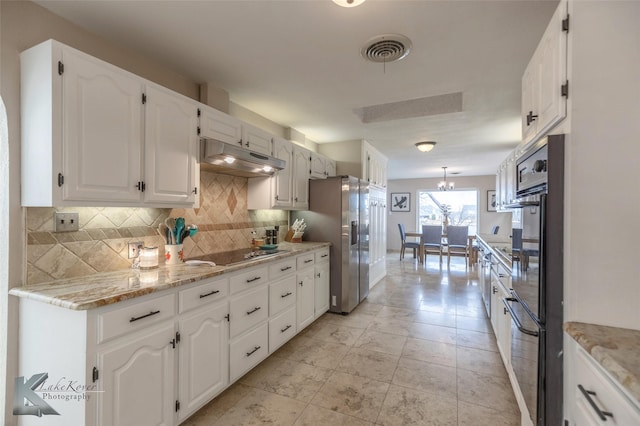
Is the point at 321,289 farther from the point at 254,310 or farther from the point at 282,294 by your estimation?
the point at 254,310

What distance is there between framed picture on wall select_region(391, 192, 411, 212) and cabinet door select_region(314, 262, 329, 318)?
6.58 m

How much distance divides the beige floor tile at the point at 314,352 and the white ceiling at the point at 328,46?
2.51m

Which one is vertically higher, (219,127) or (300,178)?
(219,127)

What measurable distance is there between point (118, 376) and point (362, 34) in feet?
7.85

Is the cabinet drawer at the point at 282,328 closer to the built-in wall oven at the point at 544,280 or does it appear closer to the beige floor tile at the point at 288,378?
the beige floor tile at the point at 288,378

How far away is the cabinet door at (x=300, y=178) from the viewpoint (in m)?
3.50

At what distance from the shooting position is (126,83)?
1701mm

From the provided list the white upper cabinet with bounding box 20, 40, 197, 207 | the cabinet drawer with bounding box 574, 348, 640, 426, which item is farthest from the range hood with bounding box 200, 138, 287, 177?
the cabinet drawer with bounding box 574, 348, 640, 426

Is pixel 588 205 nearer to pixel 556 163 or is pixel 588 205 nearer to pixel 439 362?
pixel 556 163

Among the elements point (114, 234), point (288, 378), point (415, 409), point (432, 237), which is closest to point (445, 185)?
point (432, 237)

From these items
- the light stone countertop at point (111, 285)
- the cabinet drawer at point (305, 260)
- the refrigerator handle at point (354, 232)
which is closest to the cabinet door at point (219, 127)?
the light stone countertop at point (111, 285)

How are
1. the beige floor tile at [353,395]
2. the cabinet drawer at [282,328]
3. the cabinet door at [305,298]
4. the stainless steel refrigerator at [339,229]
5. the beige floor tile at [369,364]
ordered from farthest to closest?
the stainless steel refrigerator at [339,229] < the cabinet door at [305,298] < the cabinet drawer at [282,328] < the beige floor tile at [369,364] < the beige floor tile at [353,395]

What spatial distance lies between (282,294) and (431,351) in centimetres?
152

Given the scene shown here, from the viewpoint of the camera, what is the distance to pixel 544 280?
3.97ft
